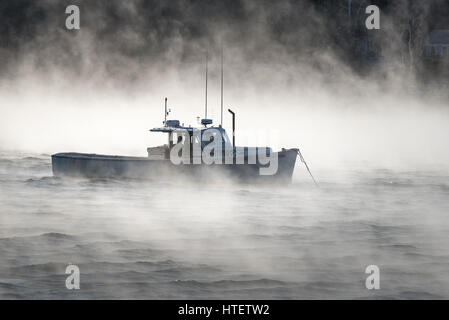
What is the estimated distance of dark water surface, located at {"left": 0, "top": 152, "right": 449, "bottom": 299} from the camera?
2328cm

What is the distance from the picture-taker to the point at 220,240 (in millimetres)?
29953

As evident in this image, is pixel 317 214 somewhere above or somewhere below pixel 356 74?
below

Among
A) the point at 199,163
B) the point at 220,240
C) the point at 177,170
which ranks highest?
the point at 199,163

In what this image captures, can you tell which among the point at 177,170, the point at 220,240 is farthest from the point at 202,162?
the point at 220,240

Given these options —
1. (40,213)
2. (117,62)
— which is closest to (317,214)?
(40,213)

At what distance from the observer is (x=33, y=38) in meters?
123

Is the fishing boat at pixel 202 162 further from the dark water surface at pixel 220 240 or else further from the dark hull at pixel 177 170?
the dark water surface at pixel 220 240

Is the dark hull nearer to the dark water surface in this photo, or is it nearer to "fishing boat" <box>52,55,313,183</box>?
"fishing boat" <box>52,55,313,183</box>

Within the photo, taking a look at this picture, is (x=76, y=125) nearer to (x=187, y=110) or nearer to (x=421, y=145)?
(x=187, y=110)

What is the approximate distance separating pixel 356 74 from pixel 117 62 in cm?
2711

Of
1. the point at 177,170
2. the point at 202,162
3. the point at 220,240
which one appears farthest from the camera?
the point at 202,162

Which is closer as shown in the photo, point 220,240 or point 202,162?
point 220,240

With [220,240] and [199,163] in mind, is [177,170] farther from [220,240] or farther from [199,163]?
[220,240]

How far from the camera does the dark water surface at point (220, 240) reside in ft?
76.4
